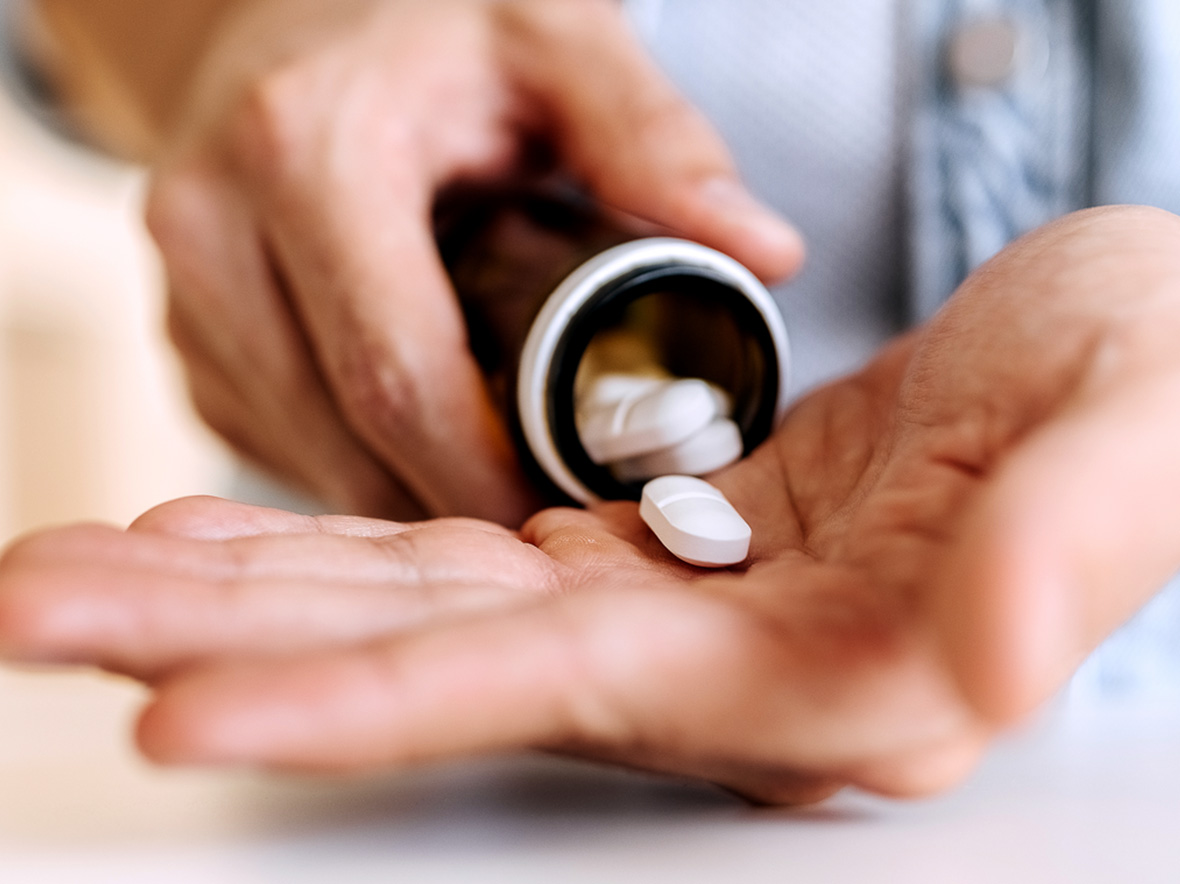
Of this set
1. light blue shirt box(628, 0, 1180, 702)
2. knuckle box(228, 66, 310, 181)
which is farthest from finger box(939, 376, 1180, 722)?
knuckle box(228, 66, 310, 181)

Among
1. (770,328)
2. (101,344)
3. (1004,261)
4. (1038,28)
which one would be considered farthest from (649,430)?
(101,344)

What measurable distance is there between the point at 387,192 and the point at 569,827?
496 millimetres

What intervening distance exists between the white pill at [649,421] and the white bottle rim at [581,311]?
0.03m

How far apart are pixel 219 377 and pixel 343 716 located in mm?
756

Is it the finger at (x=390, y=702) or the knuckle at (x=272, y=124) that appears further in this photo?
the knuckle at (x=272, y=124)

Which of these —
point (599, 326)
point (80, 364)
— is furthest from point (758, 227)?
point (80, 364)

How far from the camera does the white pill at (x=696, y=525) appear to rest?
48 centimetres

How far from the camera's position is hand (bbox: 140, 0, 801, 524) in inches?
28.1

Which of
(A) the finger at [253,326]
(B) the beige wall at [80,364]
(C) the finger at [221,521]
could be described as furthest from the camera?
→ (B) the beige wall at [80,364]

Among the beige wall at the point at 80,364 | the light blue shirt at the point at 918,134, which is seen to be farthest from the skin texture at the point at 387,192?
the beige wall at the point at 80,364

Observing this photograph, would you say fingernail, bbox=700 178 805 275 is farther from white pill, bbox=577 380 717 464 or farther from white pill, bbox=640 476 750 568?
white pill, bbox=640 476 750 568

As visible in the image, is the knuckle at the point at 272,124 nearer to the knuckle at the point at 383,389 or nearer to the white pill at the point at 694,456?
the knuckle at the point at 383,389

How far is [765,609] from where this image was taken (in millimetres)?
363

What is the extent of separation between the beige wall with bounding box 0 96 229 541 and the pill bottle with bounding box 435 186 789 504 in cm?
226
